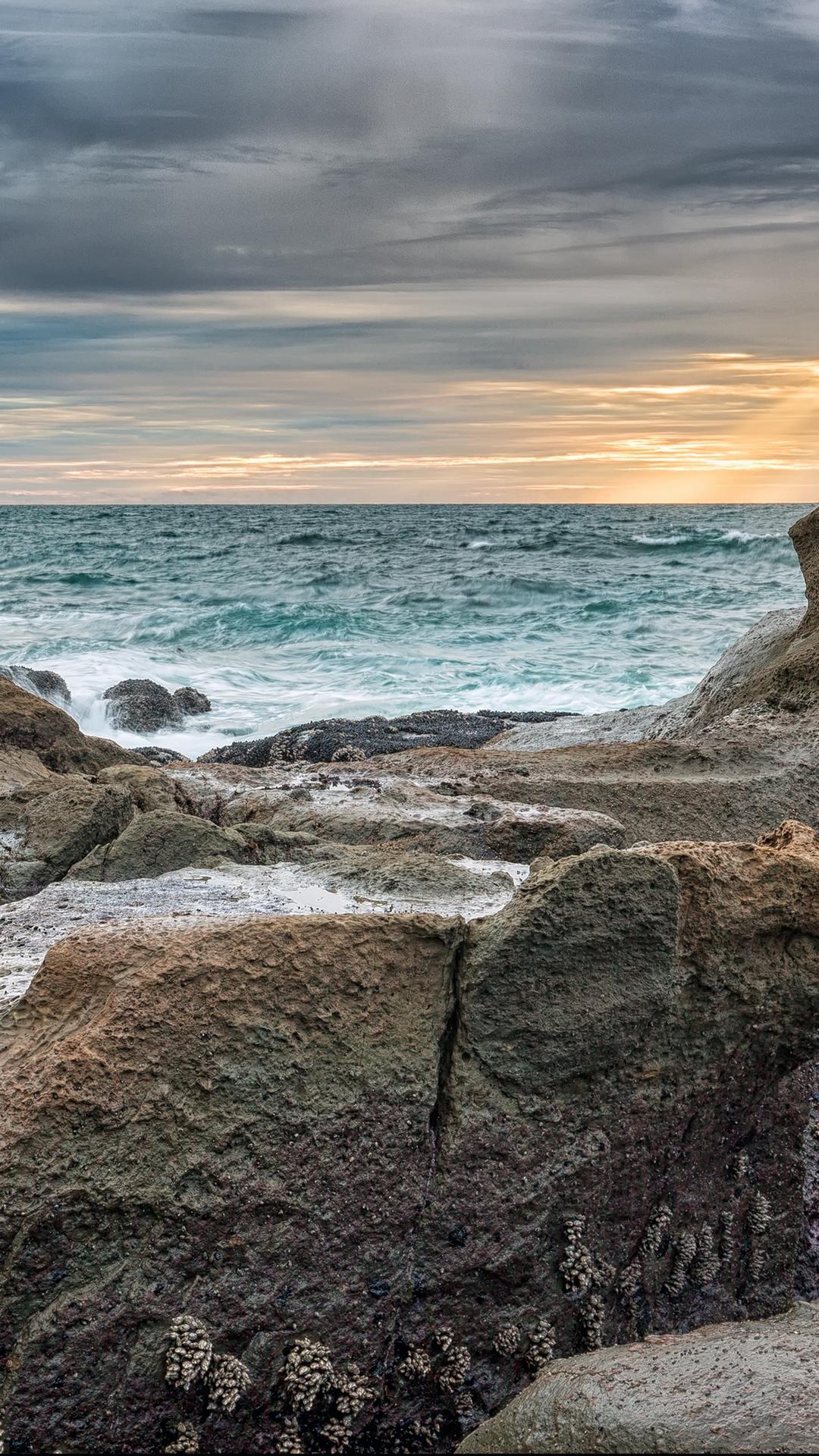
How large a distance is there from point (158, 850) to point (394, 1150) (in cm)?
168

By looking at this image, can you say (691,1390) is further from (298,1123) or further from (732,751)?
(732,751)

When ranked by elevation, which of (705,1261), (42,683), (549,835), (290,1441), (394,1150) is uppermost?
(42,683)

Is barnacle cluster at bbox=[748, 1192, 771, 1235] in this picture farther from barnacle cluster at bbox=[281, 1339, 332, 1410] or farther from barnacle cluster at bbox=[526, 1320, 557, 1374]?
barnacle cluster at bbox=[281, 1339, 332, 1410]

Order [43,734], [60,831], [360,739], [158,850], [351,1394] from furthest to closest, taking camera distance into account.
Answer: [360,739] → [43,734] → [60,831] → [158,850] → [351,1394]

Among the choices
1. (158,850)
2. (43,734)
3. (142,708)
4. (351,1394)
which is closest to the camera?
(351,1394)

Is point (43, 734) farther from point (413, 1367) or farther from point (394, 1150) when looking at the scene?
point (413, 1367)

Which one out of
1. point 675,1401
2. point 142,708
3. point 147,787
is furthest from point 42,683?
point 675,1401

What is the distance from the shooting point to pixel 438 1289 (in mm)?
2510

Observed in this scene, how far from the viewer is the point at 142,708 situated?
41.2 feet

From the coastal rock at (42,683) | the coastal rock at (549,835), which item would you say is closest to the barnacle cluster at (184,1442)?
the coastal rock at (549,835)

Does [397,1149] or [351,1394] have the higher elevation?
[397,1149]

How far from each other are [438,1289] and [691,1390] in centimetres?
62

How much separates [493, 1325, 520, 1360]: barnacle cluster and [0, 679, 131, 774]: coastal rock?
4.11m

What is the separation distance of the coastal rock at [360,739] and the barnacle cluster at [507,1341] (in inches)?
192
